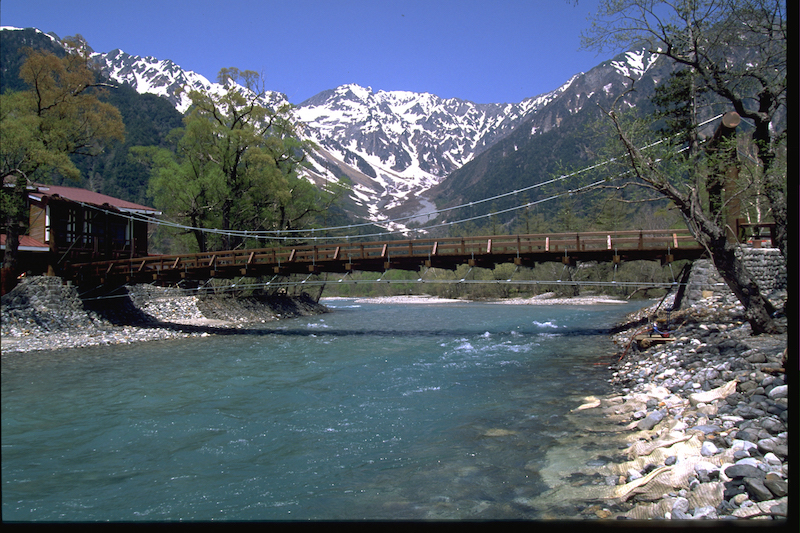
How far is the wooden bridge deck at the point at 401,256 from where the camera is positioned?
19.4 meters

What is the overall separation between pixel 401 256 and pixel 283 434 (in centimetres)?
1401

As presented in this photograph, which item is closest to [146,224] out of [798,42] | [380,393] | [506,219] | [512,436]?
A: [380,393]

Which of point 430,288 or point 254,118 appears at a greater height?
point 254,118

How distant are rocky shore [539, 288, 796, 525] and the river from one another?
54cm

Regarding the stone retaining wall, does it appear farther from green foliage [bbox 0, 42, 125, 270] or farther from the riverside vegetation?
green foliage [bbox 0, 42, 125, 270]

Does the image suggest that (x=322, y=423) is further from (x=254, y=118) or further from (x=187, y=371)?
(x=254, y=118)

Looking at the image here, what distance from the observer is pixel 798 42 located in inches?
73.4

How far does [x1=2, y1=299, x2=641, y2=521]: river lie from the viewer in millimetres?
5090

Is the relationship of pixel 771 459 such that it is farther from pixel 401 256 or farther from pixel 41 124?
pixel 401 256

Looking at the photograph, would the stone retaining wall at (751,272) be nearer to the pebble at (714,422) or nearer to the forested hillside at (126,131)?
the pebble at (714,422)

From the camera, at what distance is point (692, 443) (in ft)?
17.5

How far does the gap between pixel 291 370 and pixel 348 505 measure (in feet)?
27.3

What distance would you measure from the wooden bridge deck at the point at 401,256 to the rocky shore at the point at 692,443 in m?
10.1

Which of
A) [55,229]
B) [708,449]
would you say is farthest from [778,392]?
[55,229]
